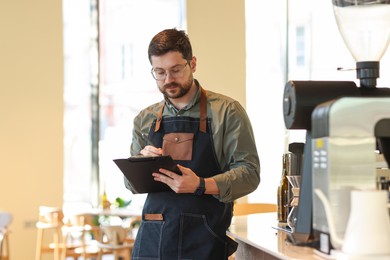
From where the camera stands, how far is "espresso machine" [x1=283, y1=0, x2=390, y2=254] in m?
1.96

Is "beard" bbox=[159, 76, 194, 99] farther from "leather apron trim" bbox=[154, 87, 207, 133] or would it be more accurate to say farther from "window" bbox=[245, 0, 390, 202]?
"window" bbox=[245, 0, 390, 202]

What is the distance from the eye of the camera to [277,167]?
7723 millimetres

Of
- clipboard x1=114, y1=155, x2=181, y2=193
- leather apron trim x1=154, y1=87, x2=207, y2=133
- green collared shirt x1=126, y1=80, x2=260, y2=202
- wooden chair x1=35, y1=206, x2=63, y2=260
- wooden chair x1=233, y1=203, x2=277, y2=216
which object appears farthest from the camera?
wooden chair x1=35, y1=206, x2=63, y2=260

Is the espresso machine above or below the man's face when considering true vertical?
below

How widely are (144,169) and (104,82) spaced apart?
6295 mm

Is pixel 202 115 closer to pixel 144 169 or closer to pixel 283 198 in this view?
pixel 144 169

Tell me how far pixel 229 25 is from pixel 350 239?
668 cm

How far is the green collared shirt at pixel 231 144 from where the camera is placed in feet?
9.43

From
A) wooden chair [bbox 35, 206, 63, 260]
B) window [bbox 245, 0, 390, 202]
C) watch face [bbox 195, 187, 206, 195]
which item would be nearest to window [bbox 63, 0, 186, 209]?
wooden chair [bbox 35, 206, 63, 260]

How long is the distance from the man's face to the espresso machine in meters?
0.74

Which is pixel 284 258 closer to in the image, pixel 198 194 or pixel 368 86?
pixel 368 86

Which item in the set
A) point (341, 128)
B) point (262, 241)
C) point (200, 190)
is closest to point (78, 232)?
point (200, 190)

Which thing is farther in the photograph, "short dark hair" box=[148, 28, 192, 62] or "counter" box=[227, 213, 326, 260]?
"short dark hair" box=[148, 28, 192, 62]

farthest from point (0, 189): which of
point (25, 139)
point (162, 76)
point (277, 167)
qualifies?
point (162, 76)
